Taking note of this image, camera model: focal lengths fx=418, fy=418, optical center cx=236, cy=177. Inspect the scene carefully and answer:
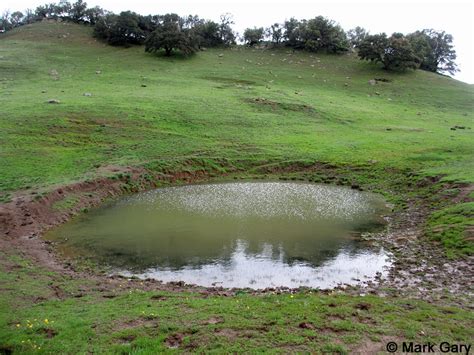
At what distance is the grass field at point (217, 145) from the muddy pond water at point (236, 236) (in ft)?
10.2

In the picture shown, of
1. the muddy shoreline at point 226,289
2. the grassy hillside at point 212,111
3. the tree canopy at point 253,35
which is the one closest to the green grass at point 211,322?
the muddy shoreline at point 226,289

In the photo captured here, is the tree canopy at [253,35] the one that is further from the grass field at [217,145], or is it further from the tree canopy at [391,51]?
the tree canopy at [391,51]

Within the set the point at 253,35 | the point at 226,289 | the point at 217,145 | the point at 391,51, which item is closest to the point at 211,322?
the point at 226,289

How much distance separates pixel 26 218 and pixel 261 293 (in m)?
16.8

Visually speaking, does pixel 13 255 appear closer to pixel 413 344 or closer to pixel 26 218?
pixel 26 218

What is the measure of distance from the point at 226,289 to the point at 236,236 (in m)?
7.43

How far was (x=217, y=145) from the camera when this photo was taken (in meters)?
46.0

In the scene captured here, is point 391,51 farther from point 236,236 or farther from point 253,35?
point 236,236

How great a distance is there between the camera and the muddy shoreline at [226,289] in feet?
57.3

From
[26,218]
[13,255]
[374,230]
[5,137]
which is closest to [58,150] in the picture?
[5,137]

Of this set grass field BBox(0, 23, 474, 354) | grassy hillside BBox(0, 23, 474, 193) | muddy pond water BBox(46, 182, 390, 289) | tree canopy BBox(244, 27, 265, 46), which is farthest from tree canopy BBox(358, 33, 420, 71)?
muddy pond water BBox(46, 182, 390, 289)

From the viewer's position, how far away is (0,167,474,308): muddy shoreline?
17.5 metres

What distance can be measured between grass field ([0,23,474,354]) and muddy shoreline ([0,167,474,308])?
37.6 inches

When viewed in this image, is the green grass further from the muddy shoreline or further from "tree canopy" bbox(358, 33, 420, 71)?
"tree canopy" bbox(358, 33, 420, 71)
